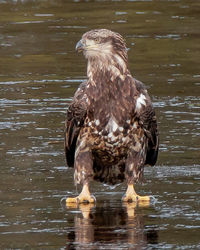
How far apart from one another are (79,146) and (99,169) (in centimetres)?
40

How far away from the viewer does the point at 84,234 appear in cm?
805

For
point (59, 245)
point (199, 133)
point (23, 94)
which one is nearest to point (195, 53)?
point (23, 94)

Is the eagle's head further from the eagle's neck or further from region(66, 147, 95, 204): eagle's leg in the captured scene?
region(66, 147, 95, 204): eagle's leg

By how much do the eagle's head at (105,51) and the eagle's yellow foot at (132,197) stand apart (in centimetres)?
104

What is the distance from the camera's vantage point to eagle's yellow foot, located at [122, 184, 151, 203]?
9227 millimetres

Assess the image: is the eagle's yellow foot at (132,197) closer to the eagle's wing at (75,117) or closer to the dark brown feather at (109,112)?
the dark brown feather at (109,112)

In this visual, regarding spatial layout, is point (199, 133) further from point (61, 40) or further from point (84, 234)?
point (61, 40)

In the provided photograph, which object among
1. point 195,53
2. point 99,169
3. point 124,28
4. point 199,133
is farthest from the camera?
point 124,28

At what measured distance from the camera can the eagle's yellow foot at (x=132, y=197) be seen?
9227 mm

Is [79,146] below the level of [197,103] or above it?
above

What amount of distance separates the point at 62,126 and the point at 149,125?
3.10 m

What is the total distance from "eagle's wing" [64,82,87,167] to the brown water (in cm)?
38

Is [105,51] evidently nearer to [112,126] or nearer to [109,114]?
[109,114]

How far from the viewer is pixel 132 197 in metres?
9.31
